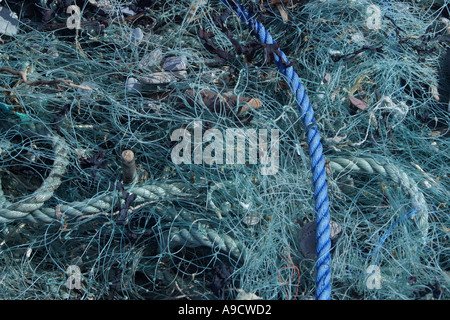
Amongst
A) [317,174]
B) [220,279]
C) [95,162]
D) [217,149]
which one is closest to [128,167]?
[95,162]

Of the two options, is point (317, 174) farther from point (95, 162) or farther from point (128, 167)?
point (95, 162)

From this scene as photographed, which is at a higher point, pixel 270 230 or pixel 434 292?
pixel 270 230

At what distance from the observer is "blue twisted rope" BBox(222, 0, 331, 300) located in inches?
55.9

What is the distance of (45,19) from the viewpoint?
6.26ft

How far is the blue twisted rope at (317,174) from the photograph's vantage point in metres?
1.42

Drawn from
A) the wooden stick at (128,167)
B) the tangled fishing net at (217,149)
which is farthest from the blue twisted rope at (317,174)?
the wooden stick at (128,167)

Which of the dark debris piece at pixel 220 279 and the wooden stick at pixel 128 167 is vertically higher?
the wooden stick at pixel 128 167

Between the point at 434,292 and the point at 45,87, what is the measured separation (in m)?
1.64

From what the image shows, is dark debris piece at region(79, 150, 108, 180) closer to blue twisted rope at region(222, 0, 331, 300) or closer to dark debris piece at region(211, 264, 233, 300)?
dark debris piece at region(211, 264, 233, 300)

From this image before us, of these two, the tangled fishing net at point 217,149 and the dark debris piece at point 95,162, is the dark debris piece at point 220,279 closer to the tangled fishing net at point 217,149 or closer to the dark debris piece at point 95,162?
the tangled fishing net at point 217,149

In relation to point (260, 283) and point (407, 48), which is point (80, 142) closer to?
point (260, 283)

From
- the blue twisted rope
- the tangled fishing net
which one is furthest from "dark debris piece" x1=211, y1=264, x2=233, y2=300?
the blue twisted rope

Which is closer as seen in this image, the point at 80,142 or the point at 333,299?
the point at 333,299
